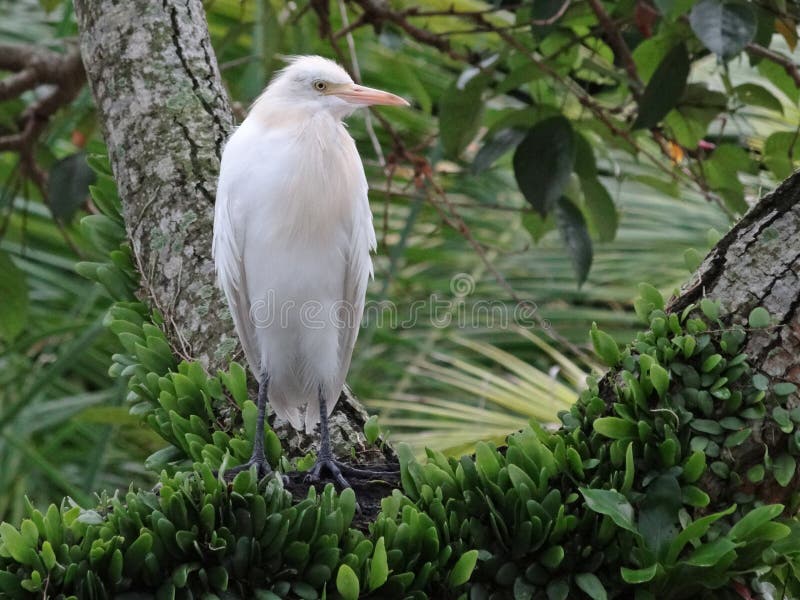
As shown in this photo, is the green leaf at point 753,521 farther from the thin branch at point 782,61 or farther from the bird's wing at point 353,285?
the thin branch at point 782,61

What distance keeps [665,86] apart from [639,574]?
1.41 m

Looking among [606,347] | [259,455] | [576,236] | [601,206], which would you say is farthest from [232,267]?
[601,206]

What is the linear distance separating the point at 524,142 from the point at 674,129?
1.71ft

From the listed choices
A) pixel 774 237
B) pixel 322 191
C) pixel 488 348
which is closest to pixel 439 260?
pixel 488 348

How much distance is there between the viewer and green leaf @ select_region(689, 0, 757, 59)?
1.99 m

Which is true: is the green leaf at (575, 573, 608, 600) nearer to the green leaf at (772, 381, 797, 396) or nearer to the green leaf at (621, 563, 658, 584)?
the green leaf at (621, 563, 658, 584)

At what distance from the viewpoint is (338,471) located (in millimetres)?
1891

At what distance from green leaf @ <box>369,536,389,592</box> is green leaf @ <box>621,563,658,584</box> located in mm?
364

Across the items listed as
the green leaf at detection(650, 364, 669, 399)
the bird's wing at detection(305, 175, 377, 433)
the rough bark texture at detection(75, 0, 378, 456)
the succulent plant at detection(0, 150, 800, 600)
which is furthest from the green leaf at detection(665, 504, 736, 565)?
the bird's wing at detection(305, 175, 377, 433)

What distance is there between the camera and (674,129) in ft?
9.20

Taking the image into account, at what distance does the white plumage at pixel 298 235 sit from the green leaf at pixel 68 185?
84 cm

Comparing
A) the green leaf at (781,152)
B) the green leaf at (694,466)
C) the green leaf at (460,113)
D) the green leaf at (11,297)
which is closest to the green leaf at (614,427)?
the green leaf at (694,466)

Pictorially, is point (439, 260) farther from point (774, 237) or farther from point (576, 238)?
point (774, 237)

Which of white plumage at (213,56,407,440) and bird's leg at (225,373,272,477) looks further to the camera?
white plumage at (213,56,407,440)
